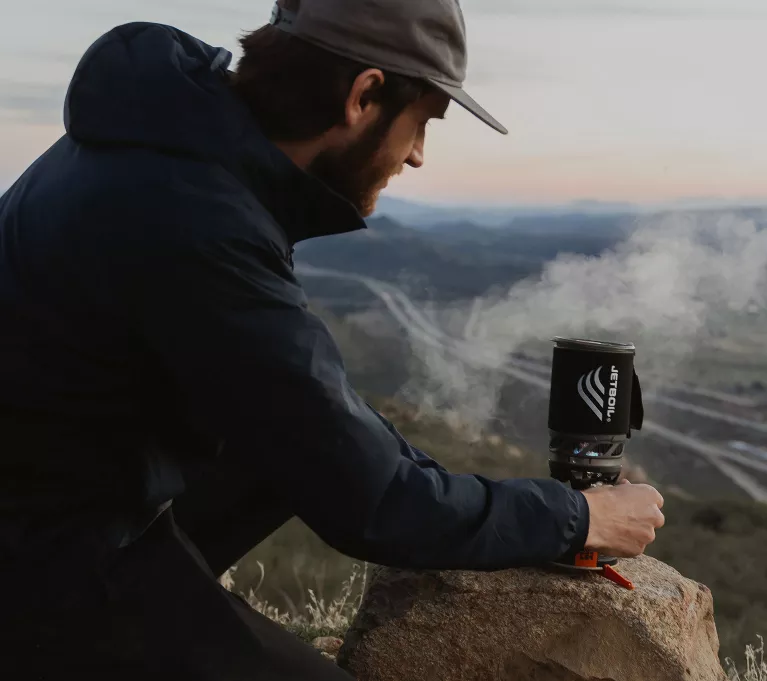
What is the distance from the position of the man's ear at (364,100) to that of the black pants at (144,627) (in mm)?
1001

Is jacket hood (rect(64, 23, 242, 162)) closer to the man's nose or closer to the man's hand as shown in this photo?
the man's nose

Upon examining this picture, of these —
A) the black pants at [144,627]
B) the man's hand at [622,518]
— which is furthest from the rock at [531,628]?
the black pants at [144,627]

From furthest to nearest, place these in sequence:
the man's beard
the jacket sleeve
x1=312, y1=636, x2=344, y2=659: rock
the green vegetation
→ 1. the green vegetation
2. x1=312, y1=636, x2=344, y2=659: rock
3. the man's beard
4. the jacket sleeve

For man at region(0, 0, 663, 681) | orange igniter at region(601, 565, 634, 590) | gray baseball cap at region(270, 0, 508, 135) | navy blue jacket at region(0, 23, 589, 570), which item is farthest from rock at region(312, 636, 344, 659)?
gray baseball cap at region(270, 0, 508, 135)

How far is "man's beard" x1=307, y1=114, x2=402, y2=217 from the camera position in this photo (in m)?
2.40

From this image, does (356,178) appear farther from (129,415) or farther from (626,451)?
(626,451)

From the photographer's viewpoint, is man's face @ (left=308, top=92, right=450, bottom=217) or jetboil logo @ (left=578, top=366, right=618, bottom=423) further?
jetboil logo @ (left=578, top=366, right=618, bottom=423)

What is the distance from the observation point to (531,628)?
9.77 feet

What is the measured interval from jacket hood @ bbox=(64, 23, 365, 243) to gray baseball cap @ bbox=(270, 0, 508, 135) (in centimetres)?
24

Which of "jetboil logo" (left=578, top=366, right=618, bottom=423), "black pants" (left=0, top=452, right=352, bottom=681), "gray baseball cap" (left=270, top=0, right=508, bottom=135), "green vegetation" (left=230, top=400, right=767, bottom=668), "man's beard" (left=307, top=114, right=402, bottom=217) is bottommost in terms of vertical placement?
"green vegetation" (left=230, top=400, right=767, bottom=668)

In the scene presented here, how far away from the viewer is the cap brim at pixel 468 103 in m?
2.37

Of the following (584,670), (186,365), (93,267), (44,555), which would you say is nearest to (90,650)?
(44,555)

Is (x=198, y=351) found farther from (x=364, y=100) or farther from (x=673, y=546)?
(x=673, y=546)

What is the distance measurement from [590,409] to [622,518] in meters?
0.35
